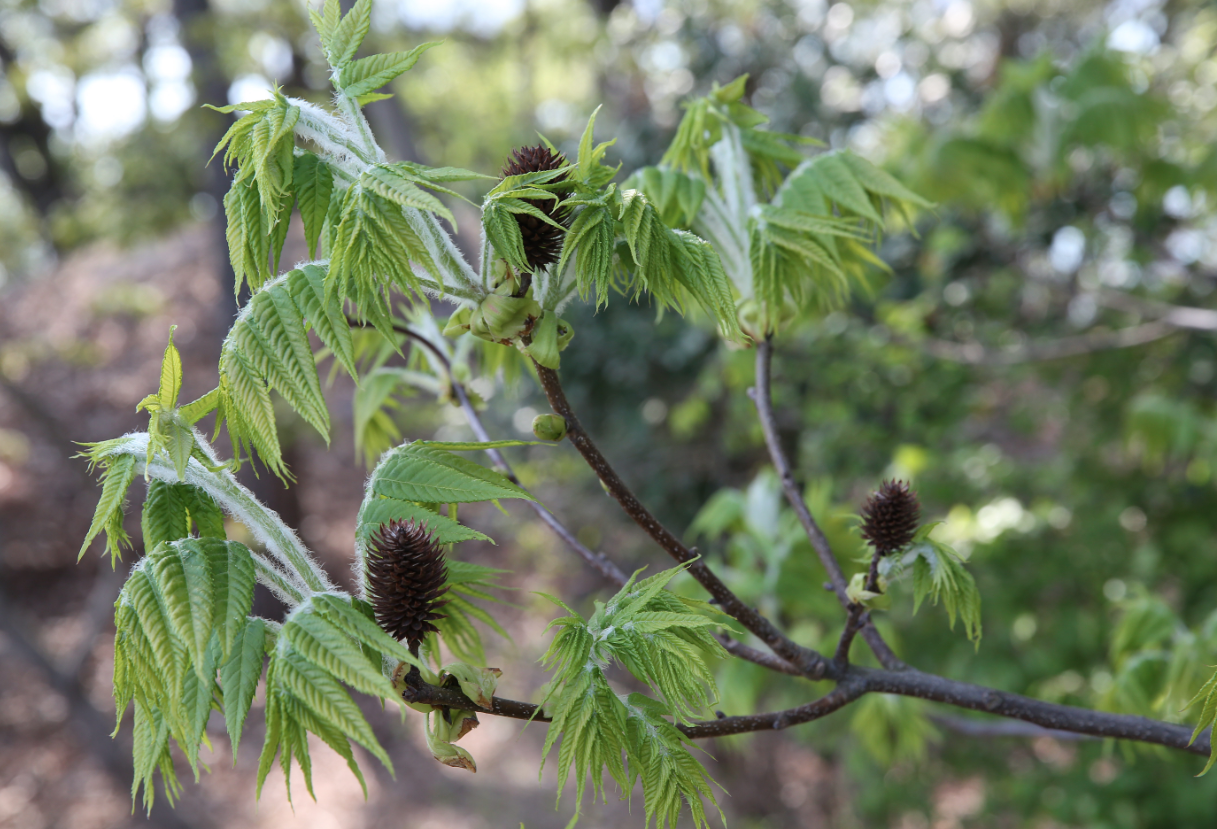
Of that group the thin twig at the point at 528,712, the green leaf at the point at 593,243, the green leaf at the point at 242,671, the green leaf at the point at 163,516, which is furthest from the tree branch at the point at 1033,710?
the green leaf at the point at 163,516

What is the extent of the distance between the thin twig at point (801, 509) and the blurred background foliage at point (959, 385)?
449mm

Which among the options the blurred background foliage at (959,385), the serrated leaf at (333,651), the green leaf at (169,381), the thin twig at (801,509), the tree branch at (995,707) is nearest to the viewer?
the serrated leaf at (333,651)

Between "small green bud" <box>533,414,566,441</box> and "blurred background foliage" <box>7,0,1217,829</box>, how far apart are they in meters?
0.59

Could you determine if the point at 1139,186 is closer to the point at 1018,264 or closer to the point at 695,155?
the point at 1018,264

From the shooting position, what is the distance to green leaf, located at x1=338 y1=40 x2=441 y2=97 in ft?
3.27

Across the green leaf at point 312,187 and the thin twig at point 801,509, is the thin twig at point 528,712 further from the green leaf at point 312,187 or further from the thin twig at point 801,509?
the green leaf at point 312,187

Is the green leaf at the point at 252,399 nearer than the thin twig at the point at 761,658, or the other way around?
the green leaf at the point at 252,399

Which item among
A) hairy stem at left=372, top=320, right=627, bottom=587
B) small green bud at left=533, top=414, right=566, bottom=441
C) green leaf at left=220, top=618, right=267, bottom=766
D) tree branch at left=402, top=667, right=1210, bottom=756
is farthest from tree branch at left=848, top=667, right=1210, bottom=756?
green leaf at left=220, top=618, right=267, bottom=766

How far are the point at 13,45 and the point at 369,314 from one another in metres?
17.8

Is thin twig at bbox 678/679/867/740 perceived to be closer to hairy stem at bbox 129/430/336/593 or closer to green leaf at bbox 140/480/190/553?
hairy stem at bbox 129/430/336/593

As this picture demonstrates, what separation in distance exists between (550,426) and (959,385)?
375 cm

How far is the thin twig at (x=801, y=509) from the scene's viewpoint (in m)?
1.30

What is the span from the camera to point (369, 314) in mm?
972

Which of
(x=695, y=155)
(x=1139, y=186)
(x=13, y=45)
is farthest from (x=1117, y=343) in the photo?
(x=13, y=45)
